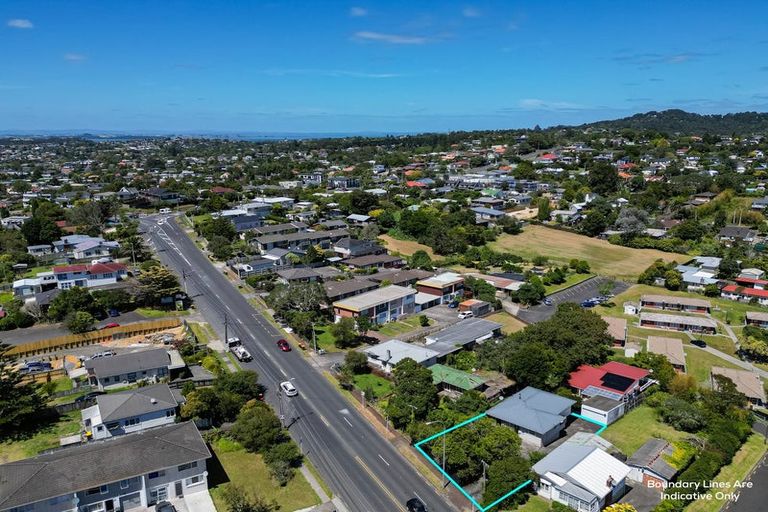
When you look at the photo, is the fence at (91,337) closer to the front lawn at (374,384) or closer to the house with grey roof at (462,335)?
the front lawn at (374,384)

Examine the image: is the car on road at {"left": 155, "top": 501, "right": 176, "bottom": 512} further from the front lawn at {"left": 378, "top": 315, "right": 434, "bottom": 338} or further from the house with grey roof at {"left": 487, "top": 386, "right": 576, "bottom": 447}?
the front lawn at {"left": 378, "top": 315, "right": 434, "bottom": 338}

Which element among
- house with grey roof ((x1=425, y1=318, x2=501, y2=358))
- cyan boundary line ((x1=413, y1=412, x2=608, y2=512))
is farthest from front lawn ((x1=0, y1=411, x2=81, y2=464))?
house with grey roof ((x1=425, y1=318, x2=501, y2=358))

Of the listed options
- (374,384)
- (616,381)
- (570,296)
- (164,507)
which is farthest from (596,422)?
(570,296)

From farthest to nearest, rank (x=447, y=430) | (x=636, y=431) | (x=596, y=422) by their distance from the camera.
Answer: (x=596, y=422) < (x=636, y=431) < (x=447, y=430)

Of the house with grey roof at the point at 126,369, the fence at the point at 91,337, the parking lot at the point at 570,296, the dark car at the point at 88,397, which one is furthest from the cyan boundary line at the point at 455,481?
the fence at the point at 91,337

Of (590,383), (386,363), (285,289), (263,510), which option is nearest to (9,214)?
(285,289)

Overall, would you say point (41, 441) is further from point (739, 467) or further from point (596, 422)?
point (739, 467)
